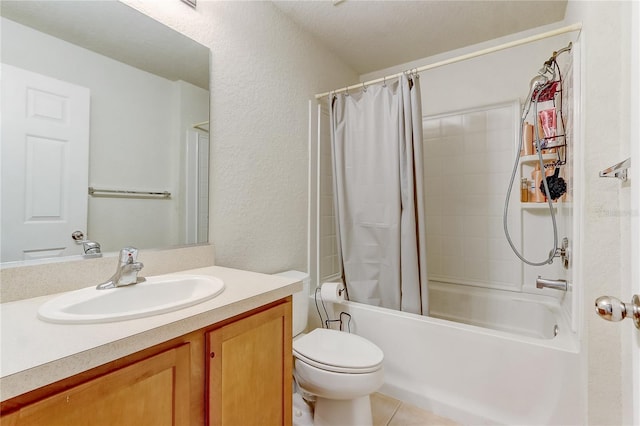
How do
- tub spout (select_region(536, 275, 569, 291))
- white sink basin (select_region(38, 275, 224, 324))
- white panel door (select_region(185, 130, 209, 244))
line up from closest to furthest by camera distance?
white sink basin (select_region(38, 275, 224, 324)) < white panel door (select_region(185, 130, 209, 244)) < tub spout (select_region(536, 275, 569, 291))

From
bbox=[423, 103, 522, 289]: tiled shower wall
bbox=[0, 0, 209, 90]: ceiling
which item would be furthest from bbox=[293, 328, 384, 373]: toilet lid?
bbox=[0, 0, 209, 90]: ceiling

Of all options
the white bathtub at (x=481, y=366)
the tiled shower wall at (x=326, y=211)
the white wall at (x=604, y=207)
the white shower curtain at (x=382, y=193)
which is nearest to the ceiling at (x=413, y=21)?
the white shower curtain at (x=382, y=193)

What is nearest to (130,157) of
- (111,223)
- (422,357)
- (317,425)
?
(111,223)

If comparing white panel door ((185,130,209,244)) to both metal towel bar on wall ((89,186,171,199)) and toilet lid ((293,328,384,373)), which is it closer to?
metal towel bar on wall ((89,186,171,199))

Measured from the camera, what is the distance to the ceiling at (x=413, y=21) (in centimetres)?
187

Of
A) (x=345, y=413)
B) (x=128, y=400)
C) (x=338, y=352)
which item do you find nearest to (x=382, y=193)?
(x=338, y=352)

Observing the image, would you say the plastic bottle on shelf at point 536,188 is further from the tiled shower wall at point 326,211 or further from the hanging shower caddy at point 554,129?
the tiled shower wall at point 326,211

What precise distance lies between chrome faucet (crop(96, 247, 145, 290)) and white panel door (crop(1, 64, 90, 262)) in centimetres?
17

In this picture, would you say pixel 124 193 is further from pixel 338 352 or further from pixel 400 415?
pixel 400 415

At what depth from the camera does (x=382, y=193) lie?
194 centimetres

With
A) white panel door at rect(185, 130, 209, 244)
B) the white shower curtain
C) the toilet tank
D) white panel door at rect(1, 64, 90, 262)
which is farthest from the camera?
the white shower curtain

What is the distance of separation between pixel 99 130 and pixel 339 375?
138 centimetres

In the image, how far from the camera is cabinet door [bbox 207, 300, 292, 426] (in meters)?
0.83

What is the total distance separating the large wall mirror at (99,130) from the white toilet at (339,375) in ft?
2.60
